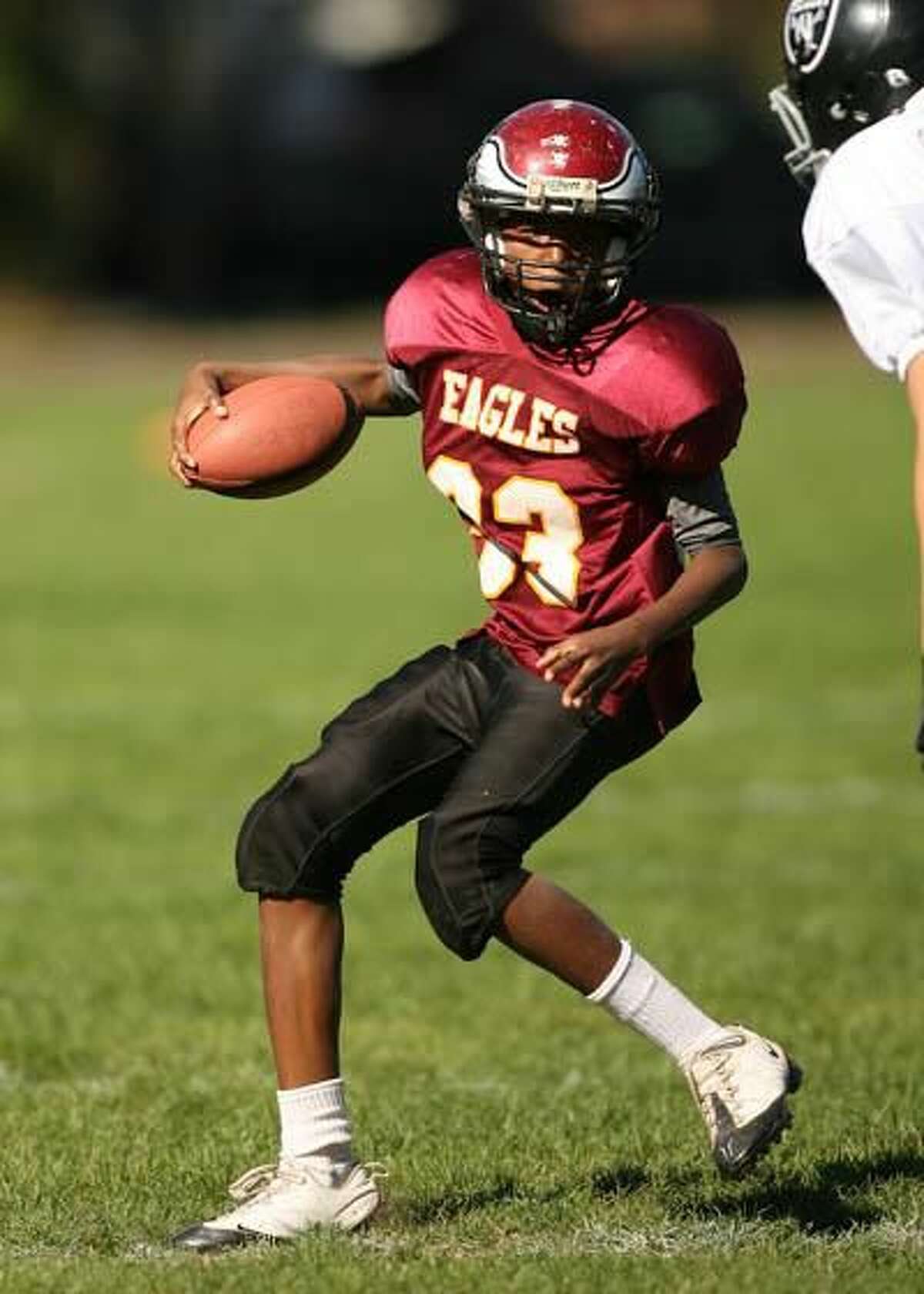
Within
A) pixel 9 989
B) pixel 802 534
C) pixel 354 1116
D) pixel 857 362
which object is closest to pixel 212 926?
pixel 9 989

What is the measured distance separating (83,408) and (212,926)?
15.4 m

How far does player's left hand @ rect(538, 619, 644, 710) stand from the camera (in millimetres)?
4453

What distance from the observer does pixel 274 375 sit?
4980mm

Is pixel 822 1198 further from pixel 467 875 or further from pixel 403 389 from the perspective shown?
pixel 403 389

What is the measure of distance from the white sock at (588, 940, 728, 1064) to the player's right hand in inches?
42.0

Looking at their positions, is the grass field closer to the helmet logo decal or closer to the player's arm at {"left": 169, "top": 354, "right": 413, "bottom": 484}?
the player's arm at {"left": 169, "top": 354, "right": 413, "bottom": 484}

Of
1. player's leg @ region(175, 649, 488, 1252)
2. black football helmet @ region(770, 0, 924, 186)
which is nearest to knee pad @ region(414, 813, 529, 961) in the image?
player's leg @ region(175, 649, 488, 1252)

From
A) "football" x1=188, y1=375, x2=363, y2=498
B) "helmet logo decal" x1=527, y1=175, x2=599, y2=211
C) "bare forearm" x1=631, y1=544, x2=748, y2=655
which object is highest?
"helmet logo decal" x1=527, y1=175, x2=599, y2=211

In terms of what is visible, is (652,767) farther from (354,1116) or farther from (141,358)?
(141,358)

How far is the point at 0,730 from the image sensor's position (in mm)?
10820

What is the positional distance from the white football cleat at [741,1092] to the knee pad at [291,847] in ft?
2.19

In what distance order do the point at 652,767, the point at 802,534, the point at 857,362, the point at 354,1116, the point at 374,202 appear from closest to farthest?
1. the point at 354,1116
2. the point at 652,767
3. the point at 802,534
4. the point at 857,362
5. the point at 374,202

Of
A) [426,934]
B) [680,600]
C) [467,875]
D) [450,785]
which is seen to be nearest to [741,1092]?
[467,875]

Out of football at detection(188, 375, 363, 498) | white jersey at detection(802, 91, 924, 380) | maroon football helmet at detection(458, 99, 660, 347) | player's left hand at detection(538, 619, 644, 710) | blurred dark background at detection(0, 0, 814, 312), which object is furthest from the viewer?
blurred dark background at detection(0, 0, 814, 312)
